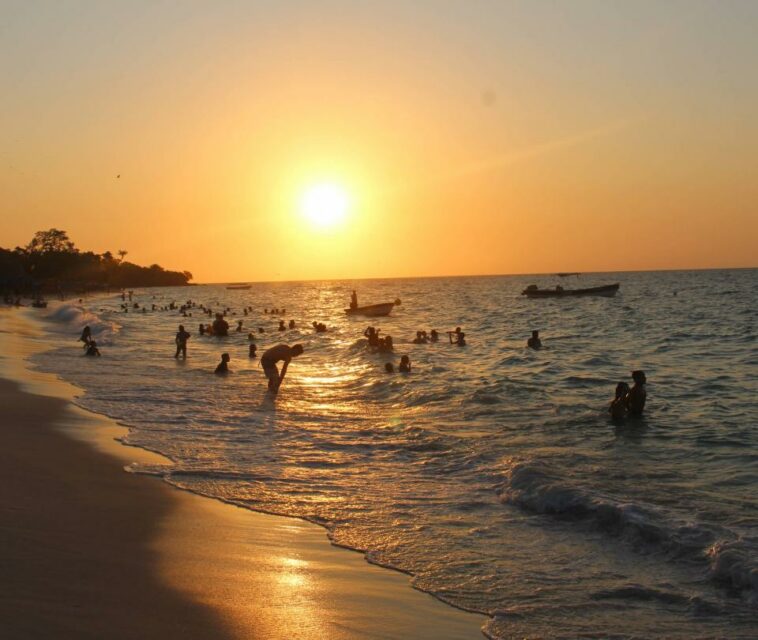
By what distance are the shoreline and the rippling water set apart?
0.49 m

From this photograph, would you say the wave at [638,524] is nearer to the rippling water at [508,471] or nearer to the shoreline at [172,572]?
the rippling water at [508,471]

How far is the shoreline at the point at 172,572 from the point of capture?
5672 millimetres

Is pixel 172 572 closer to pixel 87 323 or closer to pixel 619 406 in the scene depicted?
pixel 619 406

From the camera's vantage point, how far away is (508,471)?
11.8 m

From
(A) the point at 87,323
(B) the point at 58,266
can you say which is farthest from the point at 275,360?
(B) the point at 58,266

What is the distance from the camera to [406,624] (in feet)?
19.9

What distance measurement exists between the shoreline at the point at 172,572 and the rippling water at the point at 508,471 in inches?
19.3

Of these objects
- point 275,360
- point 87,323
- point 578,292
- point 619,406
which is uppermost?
point 578,292

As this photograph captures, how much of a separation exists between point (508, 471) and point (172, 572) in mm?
6256

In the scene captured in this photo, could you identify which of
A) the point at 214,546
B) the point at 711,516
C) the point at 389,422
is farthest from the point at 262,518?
the point at 389,422

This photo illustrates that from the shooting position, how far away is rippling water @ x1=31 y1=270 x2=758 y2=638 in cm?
705

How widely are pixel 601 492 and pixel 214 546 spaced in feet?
17.8

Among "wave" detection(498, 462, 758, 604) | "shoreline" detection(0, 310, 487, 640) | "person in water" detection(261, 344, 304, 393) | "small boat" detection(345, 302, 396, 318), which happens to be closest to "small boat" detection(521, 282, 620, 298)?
"small boat" detection(345, 302, 396, 318)

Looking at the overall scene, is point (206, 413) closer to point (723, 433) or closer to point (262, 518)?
point (262, 518)
